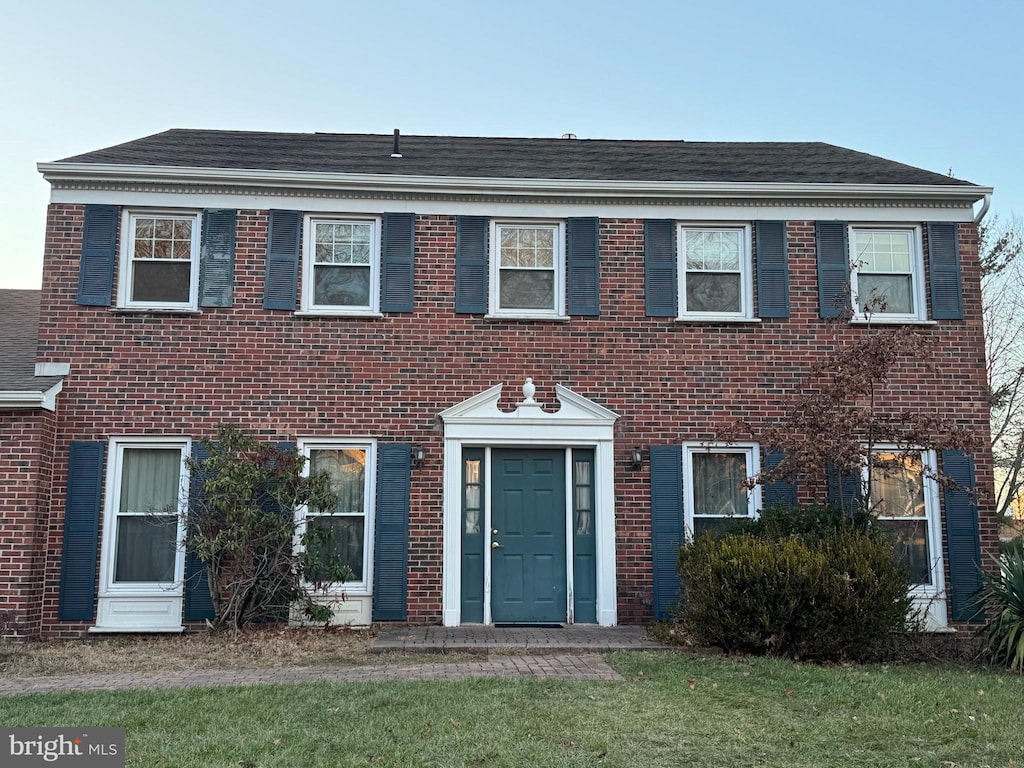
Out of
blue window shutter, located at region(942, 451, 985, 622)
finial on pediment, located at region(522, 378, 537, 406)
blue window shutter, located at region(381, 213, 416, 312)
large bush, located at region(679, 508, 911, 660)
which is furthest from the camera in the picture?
blue window shutter, located at region(381, 213, 416, 312)

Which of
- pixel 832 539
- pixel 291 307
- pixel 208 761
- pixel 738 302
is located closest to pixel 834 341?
pixel 738 302

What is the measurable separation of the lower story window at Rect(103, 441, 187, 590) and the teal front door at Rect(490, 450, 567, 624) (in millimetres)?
3680

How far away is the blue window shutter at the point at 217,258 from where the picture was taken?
421 inches

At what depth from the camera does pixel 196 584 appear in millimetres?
10180

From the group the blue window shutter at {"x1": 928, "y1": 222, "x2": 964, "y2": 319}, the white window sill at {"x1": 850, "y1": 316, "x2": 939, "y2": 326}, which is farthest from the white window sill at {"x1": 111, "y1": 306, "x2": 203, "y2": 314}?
the blue window shutter at {"x1": 928, "y1": 222, "x2": 964, "y2": 319}

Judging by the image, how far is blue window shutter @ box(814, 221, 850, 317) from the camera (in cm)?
1101

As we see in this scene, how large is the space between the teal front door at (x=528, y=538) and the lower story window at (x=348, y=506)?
4.90 feet

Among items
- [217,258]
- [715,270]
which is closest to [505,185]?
[715,270]

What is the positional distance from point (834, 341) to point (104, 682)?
8746 mm

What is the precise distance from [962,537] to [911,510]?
0.62 metres

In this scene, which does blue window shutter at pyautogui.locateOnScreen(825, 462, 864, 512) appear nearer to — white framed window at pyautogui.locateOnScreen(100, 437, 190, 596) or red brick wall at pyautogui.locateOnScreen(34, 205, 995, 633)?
red brick wall at pyautogui.locateOnScreen(34, 205, 995, 633)

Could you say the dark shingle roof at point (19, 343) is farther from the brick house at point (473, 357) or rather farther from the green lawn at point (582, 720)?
the green lawn at point (582, 720)

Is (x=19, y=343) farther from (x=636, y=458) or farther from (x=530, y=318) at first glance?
(x=636, y=458)

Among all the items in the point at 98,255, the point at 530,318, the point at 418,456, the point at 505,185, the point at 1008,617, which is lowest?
the point at 1008,617
